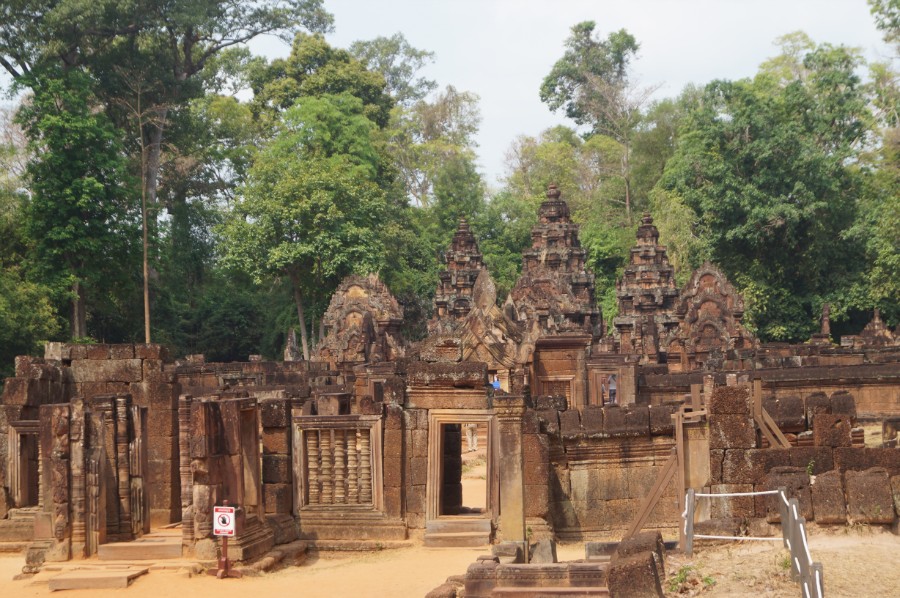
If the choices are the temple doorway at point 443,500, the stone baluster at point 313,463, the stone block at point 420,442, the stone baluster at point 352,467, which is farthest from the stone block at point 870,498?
the stone baluster at point 313,463

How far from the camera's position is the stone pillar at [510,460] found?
13852 millimetres

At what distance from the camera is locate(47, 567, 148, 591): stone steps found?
12172mm

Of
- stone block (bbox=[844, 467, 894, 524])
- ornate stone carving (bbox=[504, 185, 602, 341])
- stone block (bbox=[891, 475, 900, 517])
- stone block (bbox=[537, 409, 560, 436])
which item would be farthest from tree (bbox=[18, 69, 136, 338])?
stone block (bbox=[891, 475, 900, 517])

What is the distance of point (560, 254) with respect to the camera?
49344 millimetres

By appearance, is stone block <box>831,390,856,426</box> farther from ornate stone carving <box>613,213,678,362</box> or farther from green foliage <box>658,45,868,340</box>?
green foliage <box>658,45,868,340</box>

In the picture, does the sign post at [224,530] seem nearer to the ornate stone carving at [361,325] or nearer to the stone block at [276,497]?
the stone block at [276,497]

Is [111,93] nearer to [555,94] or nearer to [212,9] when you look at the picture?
[212,9]

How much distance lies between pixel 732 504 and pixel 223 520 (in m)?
5.31

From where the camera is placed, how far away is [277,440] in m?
14.1

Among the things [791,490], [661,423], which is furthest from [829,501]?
[661,423]

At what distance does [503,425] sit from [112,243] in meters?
27.4

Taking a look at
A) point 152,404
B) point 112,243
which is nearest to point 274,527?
point 152,404

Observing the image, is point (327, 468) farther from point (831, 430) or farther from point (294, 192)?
point (294, 192)

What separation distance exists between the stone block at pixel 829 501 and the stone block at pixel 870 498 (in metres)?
0.07
